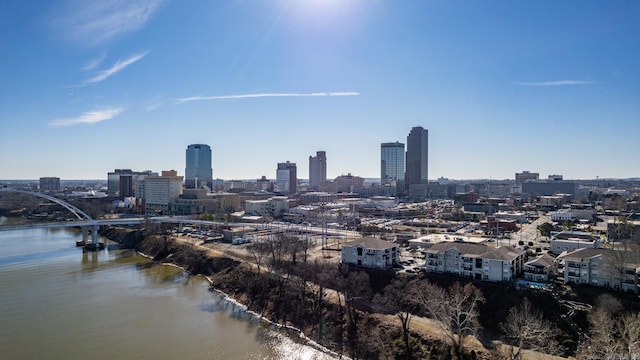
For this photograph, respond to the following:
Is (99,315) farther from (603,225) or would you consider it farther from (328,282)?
(603,225)

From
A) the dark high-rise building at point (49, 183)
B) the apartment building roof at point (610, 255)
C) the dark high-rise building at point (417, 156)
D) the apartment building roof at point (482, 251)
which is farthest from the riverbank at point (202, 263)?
the dark high-rise building at point (49, 183)

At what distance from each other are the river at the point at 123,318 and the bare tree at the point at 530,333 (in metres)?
5.15

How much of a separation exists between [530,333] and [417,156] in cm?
8091

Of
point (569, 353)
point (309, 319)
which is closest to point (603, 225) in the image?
point (569, 353)

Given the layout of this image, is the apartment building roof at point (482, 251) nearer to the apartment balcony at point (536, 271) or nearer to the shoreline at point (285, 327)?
the apartment balcony at point (536, 271)

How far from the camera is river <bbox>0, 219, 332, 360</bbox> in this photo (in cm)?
1160

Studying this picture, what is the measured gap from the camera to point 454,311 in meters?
12.1

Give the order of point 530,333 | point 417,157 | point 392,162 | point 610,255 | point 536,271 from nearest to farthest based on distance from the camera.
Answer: point 530,333 → point 610,255 → point 536,271 → point 417,157 → point 392,162

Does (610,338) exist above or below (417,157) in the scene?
below

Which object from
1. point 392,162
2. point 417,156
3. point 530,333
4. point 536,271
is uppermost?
point 417,156

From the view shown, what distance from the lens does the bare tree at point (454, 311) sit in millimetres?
10773

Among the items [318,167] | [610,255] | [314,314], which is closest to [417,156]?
[318,167]

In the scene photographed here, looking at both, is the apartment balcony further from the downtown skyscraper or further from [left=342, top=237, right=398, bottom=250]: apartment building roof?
the downtown skyscraper

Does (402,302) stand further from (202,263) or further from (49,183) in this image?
(49,183)
